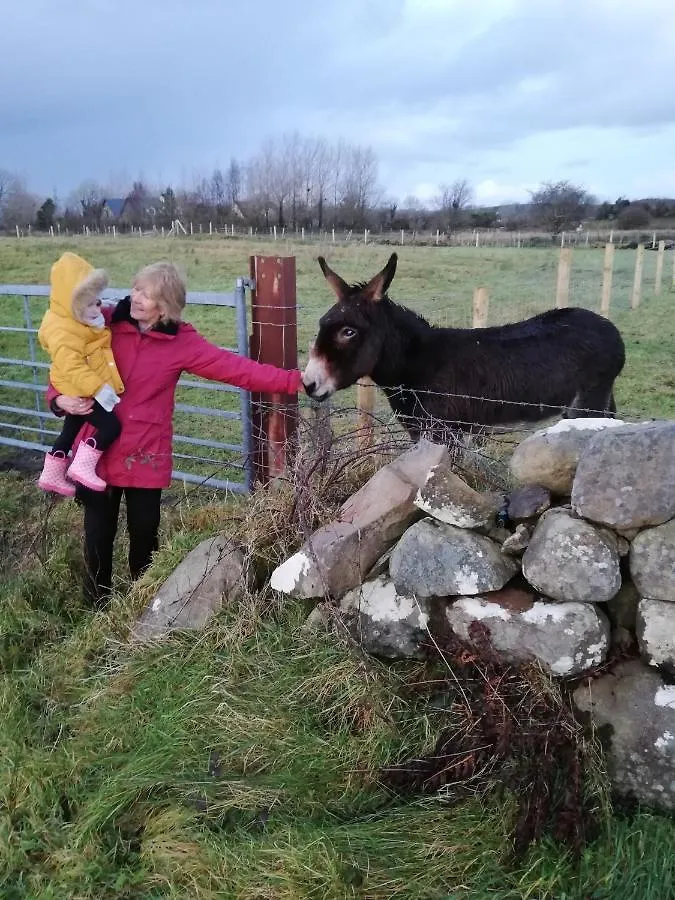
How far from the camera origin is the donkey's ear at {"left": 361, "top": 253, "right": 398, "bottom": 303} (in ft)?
14.2

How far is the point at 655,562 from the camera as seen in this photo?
94.3 inches

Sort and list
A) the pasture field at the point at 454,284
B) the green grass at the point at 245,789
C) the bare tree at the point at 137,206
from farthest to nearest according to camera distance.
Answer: the bare tree at the point at 137,206, the pasture field at the point at 454,284, the green grass at the point at 245,789

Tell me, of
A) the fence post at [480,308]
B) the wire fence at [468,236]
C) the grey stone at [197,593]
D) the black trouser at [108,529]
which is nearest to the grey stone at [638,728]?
the grey stone at [197,593]

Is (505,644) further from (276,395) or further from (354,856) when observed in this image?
(276,395)

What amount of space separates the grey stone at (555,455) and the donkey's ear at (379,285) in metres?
1.86

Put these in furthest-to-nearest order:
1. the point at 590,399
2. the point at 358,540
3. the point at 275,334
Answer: the point at 590,399
the point at 275,334
the point at 358,540

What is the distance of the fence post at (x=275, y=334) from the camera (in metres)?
4.42

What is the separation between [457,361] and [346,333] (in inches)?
34.7

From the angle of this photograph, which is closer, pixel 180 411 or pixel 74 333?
pixel 74 333

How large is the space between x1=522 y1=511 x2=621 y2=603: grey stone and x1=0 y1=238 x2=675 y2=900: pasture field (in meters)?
0.62

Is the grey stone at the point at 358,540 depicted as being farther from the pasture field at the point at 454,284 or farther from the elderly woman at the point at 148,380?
the pasture field at the point at 454,284

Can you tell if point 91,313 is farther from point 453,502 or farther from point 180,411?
point 180,411

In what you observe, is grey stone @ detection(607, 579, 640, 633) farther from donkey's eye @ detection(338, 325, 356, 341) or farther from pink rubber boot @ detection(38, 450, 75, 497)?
pink rubber boot @ detection(38, 450, 75, 497)

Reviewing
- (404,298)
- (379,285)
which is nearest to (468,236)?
(404,298)
